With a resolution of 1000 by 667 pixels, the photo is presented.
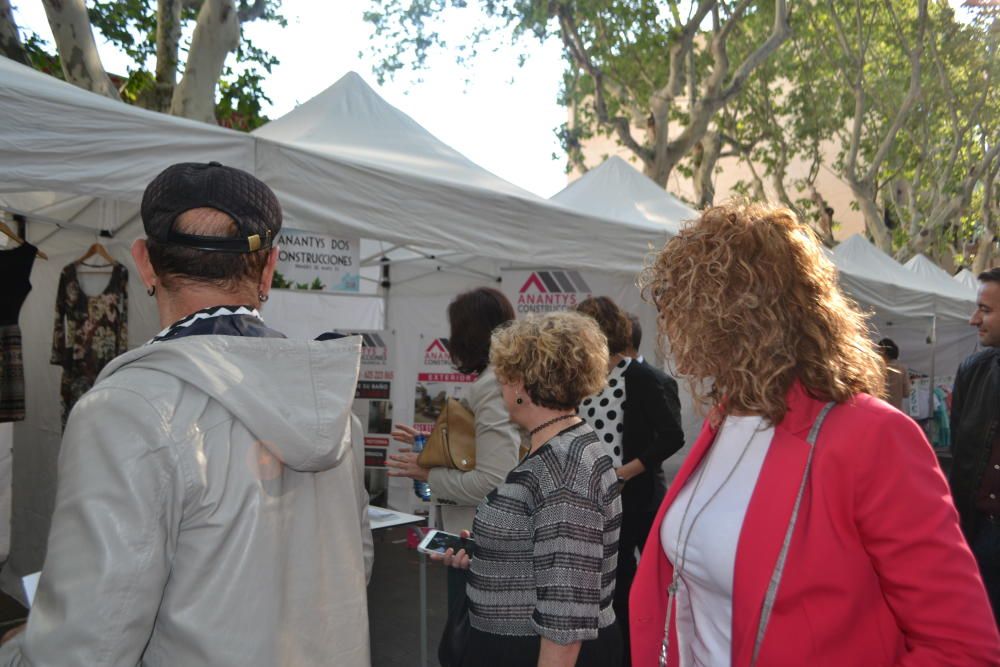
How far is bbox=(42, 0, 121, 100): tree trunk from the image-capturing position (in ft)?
17.5

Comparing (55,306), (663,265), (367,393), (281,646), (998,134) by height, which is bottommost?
(367,393)

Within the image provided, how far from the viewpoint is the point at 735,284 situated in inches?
57.1

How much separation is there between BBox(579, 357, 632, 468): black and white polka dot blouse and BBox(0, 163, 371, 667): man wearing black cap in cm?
258

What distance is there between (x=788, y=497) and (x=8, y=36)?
621cm

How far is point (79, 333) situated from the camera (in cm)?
446

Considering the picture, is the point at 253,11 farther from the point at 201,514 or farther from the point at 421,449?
the point at 201,514

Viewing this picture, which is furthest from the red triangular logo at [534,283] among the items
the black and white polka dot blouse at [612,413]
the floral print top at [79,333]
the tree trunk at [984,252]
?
the tree trunk at [984,252]

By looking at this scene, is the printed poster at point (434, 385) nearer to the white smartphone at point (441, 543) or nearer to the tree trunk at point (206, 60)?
the white smartphone at point (441, 543)

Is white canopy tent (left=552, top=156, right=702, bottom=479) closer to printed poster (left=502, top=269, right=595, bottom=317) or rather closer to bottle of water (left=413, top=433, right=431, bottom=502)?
printed poster (left=502, top=269, right=595, bottom=317)

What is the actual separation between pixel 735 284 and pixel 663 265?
20 centimetres

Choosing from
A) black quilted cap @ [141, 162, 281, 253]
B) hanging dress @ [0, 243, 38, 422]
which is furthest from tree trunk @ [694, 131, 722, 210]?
black quilted cap @ [141, 162, 281, 253]

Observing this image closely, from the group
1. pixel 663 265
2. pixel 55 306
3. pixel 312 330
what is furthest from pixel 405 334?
pixel 663 265

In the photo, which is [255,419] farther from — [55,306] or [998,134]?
[998,134]

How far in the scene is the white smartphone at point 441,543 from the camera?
96.3 inches
